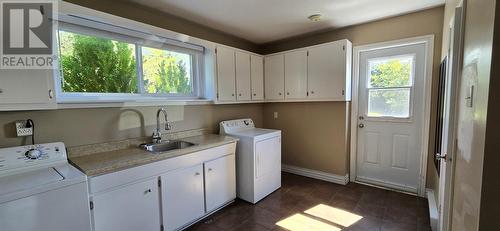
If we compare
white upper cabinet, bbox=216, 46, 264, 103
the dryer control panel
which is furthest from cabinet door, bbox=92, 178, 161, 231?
white upper cabinet, bbox=216, 46, 264, 103

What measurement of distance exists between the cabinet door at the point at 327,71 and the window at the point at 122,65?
5.32 feet

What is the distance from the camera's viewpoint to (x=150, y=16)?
8.07 feet

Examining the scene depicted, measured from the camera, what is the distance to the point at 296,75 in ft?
11.1

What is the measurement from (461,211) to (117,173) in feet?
7.00

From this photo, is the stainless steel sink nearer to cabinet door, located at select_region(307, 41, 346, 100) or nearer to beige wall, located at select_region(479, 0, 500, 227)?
cabinet door, located at select_region(307, 41, 346, 100)

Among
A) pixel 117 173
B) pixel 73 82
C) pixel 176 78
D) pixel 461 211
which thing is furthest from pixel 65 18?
pixel 461 211

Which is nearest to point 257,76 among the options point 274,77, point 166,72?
point 274,77

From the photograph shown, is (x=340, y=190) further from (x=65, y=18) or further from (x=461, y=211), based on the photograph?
(x=65, y=18)

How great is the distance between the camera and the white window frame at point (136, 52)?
1930mm

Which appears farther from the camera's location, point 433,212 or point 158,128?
point 158,128

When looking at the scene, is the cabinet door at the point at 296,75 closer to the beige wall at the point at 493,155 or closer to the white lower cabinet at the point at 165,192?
the white lower cabinet at the point at 165,192

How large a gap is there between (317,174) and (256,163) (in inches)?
52.5

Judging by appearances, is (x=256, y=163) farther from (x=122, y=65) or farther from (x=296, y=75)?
(x=122, y=65)

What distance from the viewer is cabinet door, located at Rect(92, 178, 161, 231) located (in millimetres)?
1615
